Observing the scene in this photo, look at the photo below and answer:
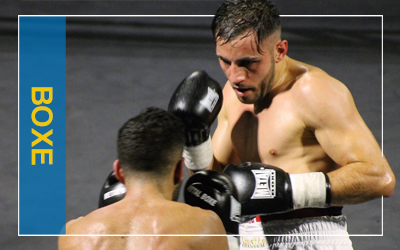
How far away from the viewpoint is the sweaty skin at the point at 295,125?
1345mm

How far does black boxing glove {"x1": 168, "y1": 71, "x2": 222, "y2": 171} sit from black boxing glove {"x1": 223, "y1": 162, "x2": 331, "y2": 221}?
0.16 meters

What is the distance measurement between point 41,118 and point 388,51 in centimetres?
119

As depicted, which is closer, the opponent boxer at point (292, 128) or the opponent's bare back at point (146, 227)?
the opponent's bare back at point (146, 227)

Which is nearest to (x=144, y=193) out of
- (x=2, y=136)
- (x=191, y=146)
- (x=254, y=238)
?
(x=191, y=146)

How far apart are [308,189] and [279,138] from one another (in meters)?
0.24

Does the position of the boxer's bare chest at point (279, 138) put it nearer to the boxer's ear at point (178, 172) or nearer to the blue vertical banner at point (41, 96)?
the boxer's ear at point (178, 172)

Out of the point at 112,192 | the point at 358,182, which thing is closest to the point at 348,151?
the point at 358,182

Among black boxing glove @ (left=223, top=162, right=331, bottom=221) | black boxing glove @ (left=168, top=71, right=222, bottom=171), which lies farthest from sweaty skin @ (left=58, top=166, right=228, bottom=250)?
black boxing glove @ (left=168, top=71, right=222, bottom=171)

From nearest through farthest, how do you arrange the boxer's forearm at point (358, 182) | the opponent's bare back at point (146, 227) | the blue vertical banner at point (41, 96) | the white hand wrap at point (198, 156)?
the opponent's bare back at point (146, 227) < the boxer's forearm at point (358, 182) < the white hand wrap at point (198, 156) < the blue vertical banner at point (41, 96)

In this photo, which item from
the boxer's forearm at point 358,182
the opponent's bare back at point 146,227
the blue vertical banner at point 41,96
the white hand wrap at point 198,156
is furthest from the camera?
the blue vertical banner at point 41,96

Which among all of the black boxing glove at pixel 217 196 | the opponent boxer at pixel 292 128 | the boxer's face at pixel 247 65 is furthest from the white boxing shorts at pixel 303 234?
the boxer's face at pixel 247 65

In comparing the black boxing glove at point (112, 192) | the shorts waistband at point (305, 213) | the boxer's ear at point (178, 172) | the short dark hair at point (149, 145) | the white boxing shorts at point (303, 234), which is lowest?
the white boxing shorts at point (303, 234)

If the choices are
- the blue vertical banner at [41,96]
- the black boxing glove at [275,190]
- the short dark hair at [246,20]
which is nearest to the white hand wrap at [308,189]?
the black boxing glove at [275,190]

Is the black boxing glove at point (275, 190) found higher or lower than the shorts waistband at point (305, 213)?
higher
